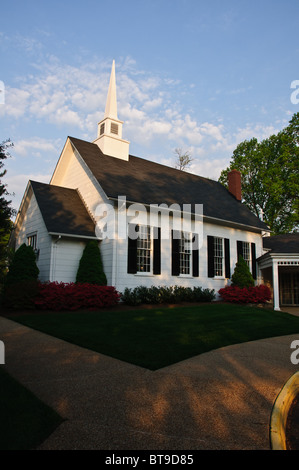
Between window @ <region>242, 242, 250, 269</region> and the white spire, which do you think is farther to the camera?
window @ <region>242, 242, 250, 269</region>

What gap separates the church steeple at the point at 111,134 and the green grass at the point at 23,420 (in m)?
16.0

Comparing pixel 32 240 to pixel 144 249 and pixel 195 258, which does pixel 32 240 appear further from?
pixel 195 258

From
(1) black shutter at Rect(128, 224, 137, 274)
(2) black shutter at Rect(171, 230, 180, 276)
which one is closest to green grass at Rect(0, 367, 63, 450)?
(1) black shutter at Rect(128, 224, 137, 274)

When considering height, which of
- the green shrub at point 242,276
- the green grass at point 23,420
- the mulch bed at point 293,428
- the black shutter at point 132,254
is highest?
the black shutter at point 132,254

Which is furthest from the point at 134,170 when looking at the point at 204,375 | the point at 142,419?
the point at 142,419

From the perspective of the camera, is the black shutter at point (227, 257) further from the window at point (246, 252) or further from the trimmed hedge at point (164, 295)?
the trimmed hedge at point (164, 295)

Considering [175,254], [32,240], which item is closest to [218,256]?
[175,254]

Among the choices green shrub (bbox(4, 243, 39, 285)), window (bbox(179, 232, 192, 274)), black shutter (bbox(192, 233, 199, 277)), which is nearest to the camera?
green shrub (bbox(4, 243, 39, 285))

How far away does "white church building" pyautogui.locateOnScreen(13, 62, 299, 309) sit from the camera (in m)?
13.9

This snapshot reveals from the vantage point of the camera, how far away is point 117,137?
19.2 m

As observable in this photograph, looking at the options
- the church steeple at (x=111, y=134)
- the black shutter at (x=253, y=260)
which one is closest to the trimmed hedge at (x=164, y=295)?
the black shutter at (x=253, y=260)

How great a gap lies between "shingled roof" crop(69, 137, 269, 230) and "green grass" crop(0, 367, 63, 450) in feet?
33.2

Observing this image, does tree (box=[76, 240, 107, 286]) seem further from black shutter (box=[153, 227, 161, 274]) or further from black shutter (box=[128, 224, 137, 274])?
black shutter (box=[153, 227, 161, 274])

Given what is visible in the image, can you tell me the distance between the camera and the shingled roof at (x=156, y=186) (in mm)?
15211
